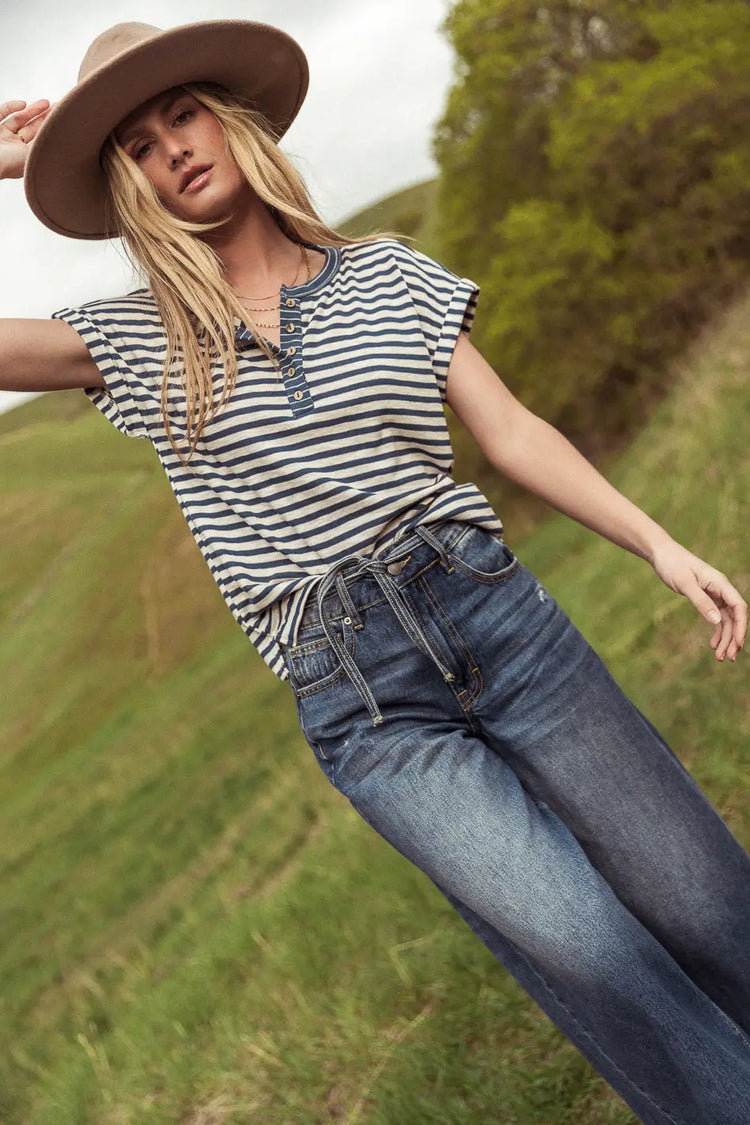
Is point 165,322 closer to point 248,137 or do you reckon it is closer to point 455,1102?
point 248,137

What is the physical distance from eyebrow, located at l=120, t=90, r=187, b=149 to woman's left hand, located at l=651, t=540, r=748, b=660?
1.42 m

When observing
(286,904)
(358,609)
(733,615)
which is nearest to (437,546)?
(358,609)

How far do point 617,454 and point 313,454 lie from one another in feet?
66.2

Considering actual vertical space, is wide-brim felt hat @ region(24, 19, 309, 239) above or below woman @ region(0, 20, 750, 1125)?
above

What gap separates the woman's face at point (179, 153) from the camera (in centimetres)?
244

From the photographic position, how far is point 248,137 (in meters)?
2.52

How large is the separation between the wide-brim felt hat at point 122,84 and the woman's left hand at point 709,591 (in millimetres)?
1413

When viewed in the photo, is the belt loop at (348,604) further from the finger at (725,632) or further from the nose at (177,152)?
the nose at (177,152)

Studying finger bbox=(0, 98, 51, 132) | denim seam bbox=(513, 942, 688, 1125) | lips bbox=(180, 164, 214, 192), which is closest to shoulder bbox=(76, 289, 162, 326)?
lips bbox=(180, 164, 214, 192)

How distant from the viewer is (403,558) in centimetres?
A: 225

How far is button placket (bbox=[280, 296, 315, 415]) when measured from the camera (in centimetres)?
230

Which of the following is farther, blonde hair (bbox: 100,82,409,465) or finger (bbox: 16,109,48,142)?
finger (bbox: 16,109,48,142)

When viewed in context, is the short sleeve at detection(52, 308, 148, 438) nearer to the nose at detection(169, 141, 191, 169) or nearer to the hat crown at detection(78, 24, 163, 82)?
the nose at detection(169, 141, 191, 169)

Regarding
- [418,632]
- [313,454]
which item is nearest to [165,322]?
[313,454]
